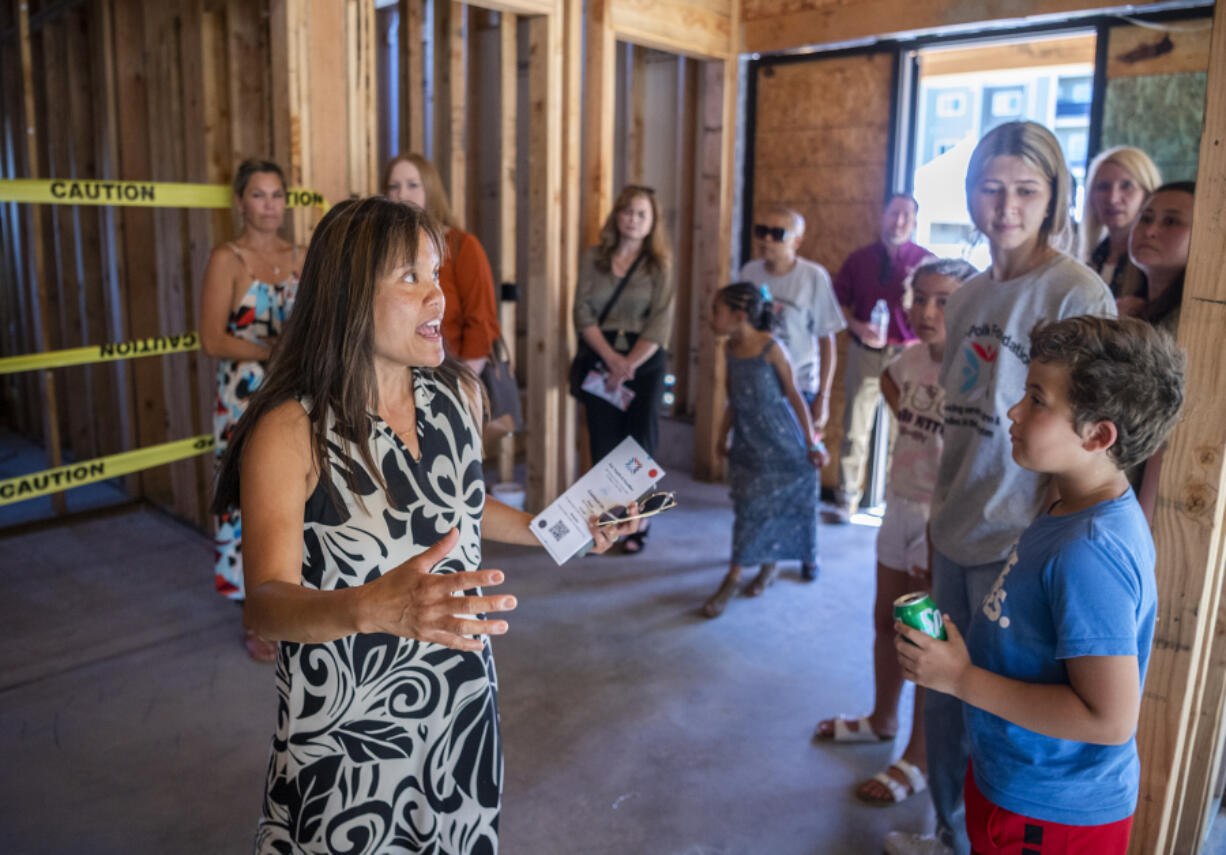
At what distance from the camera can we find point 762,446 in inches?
152

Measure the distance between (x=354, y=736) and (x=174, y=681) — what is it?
2.17m

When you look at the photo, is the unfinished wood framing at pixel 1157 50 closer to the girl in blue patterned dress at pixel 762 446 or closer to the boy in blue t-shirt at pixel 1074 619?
the girl in blue patterned dress at pixel 762 446

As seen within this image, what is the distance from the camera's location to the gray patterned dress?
3.80 m

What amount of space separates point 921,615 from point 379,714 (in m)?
0.83

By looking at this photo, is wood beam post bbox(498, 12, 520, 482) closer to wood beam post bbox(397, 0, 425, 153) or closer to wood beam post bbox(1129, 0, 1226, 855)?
wood beam post bbox(397, 0, 425, 153)

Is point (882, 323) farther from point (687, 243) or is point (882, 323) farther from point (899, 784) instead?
point (899, 784)

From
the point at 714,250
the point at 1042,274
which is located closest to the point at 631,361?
the point at 714,250

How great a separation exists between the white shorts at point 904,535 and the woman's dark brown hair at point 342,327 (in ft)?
5.63

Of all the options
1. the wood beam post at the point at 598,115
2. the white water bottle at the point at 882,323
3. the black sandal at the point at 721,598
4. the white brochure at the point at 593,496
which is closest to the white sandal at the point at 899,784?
the black sandal at the point at 721,598

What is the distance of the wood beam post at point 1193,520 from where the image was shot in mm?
1674

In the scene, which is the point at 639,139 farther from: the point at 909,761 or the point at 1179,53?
the point at 909,761

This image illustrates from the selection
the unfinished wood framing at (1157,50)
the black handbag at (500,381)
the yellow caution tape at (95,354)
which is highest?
the unfinished wood framing at (1157,50)

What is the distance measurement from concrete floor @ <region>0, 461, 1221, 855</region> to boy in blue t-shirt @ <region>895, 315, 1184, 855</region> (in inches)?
42.0

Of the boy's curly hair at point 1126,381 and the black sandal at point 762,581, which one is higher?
the boy's curly hair at point 1126,381
